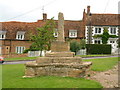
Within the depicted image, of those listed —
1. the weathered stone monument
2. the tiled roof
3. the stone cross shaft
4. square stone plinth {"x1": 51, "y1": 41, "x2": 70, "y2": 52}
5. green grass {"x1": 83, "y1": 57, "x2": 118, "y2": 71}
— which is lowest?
green grass {"x1": 83, "y1": 57, "x2": 118, "y2": 71}

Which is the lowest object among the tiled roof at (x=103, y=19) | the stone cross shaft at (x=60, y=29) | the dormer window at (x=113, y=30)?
the stone cross shaft at (x=60, y=29)

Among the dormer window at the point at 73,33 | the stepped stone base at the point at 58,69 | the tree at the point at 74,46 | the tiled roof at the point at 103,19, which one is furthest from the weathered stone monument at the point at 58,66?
the tiled roof at the point at 103,19

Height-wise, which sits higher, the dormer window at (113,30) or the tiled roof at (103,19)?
the tiled roof at (103,19)

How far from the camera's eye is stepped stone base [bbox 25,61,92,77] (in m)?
10.2

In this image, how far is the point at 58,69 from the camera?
410 inches

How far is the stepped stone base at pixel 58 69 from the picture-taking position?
33.5 feet

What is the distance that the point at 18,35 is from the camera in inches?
1687

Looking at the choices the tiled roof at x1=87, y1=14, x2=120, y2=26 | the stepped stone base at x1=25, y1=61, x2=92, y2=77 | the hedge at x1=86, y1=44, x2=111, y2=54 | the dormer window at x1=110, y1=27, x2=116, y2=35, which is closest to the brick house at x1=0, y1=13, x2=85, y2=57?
the tiled roof at x1=87, y1=14, x2=120, y2=26

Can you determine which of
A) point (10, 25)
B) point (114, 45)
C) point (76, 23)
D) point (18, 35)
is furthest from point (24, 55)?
point (114, 45)

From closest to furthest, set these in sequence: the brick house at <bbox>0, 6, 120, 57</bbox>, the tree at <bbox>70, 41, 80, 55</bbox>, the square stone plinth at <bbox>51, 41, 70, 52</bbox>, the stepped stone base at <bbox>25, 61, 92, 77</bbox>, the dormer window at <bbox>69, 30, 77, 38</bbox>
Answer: the stepped stone base at <bbox>25, 61, 92, 77</bbox> < the square stone plinth at <bbox>51, 41, 70, 52</bbox> < the tree at <bbox>70, 41, 80, 55</bbox> < the brick house at <bbox>0, 6, 120, 57</bbox> < the dormer window at <bbox>69, 30, 77, 38</bbox>

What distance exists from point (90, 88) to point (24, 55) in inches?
1096

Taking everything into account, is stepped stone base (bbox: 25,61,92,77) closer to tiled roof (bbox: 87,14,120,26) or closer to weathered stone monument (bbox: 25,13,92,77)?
weathered stone monument (bbox: 25,13,92,77)

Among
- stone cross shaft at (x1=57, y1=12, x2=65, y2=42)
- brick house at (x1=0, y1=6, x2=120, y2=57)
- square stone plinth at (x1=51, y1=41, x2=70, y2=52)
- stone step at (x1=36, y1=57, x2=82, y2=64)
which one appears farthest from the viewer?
brick house at (x1=0, y1=6, x2=120, y2=57)

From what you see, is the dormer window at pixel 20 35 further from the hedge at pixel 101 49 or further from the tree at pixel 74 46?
the hedge at pixel 101 49
